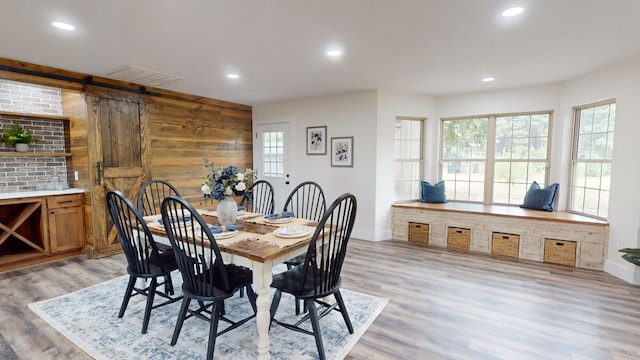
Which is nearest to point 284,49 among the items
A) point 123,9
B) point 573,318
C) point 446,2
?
point 123,9

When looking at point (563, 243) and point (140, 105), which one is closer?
point (563, 243)

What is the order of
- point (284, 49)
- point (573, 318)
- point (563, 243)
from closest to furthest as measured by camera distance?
point (573, 318)
point (284, 49)
point (563, 243)

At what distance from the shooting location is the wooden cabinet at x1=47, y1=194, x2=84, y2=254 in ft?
12.6

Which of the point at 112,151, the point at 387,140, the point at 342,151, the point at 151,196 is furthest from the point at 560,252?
the point at 112,151

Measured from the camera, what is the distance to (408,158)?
515cm

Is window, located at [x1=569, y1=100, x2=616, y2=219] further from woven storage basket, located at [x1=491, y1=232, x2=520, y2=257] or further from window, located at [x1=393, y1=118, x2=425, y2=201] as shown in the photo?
window, located at [x1=393, y1=118, x2=425, y2=201]

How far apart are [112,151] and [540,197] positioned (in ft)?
19.2

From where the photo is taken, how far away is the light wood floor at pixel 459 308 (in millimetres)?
2131

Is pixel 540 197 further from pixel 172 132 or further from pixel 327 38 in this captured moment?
pixel 172 132

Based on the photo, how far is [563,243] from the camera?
3.77 meters

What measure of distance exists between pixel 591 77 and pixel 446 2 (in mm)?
3051

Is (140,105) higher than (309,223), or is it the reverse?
(140,105)

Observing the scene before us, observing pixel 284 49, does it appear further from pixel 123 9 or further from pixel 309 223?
pixel 309 223

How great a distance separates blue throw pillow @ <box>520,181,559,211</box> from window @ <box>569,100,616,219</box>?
277mm
